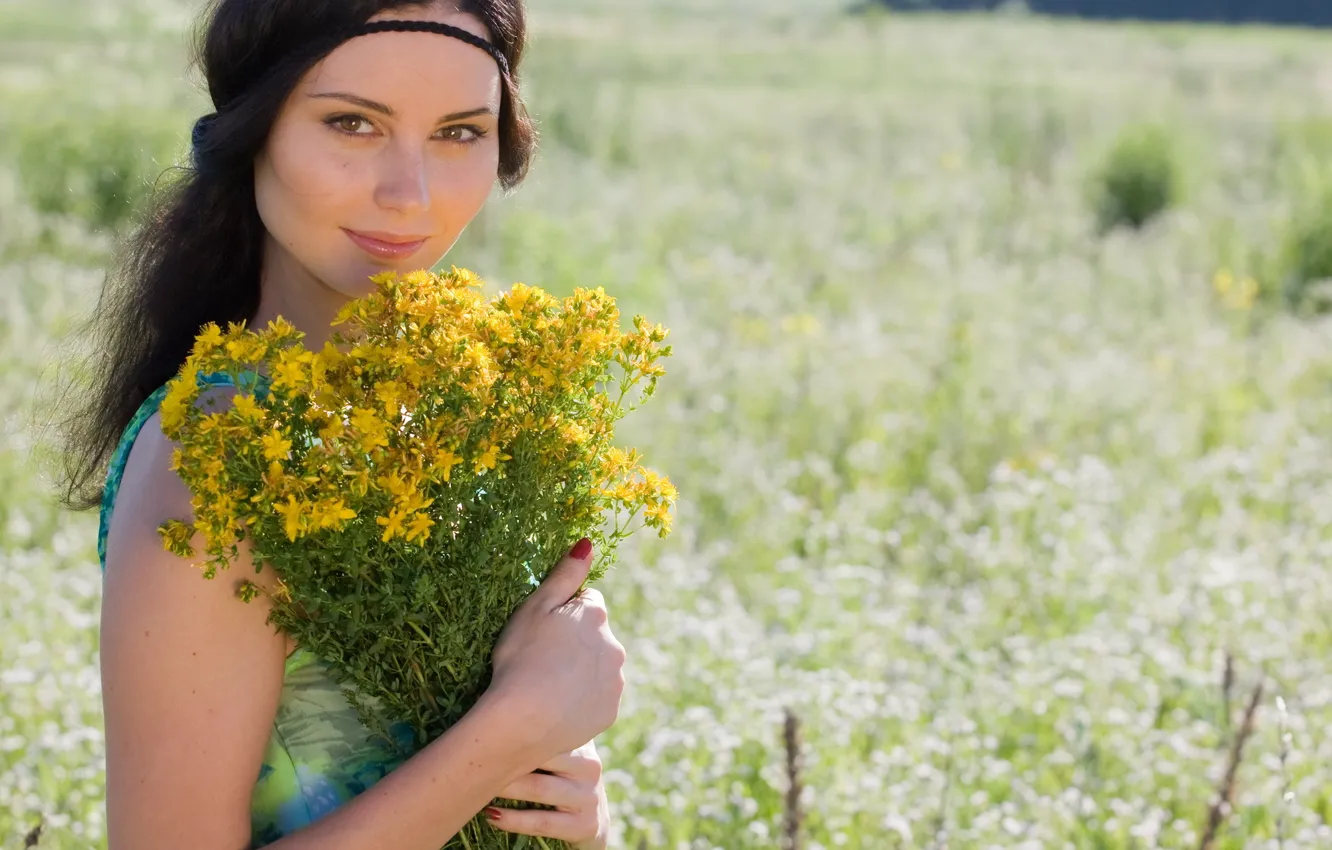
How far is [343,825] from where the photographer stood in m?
1.43

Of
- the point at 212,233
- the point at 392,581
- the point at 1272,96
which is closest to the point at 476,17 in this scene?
the point at 212,233

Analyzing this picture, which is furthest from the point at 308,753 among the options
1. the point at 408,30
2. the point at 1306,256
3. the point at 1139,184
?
the point at 1139,184

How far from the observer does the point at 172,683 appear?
136cm

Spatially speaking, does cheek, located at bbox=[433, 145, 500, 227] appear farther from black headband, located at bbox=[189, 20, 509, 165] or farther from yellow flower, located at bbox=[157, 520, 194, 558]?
yellow flower, located at bbox=[157, 520, 194, 558]

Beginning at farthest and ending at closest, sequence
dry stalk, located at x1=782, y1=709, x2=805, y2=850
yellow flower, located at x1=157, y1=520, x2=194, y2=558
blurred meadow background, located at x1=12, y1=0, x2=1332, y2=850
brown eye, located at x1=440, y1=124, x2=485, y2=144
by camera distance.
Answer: blurred meadow background, located at x1=12, y1=0, x2=1332, y2=850, brown eye, located at x1=440, y1=124, x2=485, y2=144, dry stalk, located at x1=782, y1=709, x2=805, y2=850, yellow flower, located at x1=157, y1=520, x2=194, y2=558

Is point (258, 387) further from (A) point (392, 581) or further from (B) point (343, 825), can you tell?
(B) point (343, 825)

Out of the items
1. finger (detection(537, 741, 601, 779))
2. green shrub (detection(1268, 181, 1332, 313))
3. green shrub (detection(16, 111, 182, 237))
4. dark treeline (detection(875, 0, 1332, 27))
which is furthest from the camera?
dark treeline (detection(875, 0, 1332, 27))

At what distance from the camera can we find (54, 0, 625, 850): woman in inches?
54.2

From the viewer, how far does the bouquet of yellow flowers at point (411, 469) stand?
1.33 m

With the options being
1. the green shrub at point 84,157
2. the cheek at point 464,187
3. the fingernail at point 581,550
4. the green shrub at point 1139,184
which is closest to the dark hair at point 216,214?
the cheek at point 464,187

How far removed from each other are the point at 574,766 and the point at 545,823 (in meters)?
0.07

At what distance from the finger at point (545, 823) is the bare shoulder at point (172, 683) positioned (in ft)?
0.92

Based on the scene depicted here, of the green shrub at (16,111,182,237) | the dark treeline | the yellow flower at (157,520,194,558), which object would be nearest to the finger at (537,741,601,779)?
the yellow flower at (157,520,194,558)

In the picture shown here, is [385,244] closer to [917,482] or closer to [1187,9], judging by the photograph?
[917,482]
